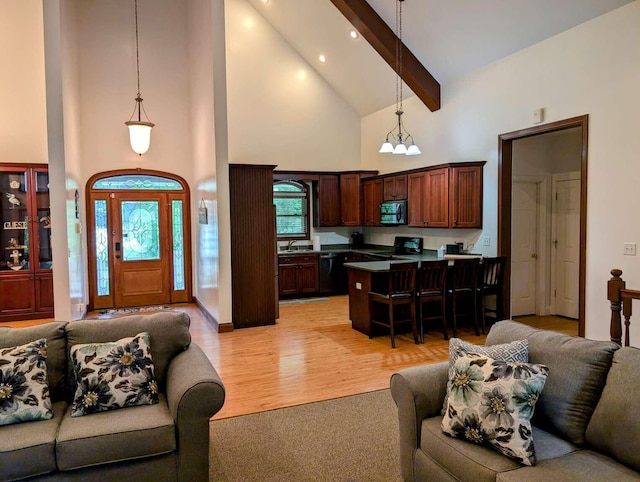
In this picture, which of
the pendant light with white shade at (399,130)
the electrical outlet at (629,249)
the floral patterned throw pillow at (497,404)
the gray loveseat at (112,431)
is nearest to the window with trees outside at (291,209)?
the pendant light with white shade at (399,130)

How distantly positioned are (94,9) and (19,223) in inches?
146

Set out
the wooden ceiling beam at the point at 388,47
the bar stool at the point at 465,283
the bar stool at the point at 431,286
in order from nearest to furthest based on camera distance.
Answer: the bar stool at the point at 431,286
the bar stool at the point at 465,283
the wooden ceiling beam at the point at 388,47

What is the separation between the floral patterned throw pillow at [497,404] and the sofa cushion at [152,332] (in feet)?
5.59

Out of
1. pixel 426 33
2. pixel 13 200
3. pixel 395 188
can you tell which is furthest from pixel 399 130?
pixel 13 200

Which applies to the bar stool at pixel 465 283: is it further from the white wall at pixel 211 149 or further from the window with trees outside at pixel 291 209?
the window with trees outside at pixel 291 209

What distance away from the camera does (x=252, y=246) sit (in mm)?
6160

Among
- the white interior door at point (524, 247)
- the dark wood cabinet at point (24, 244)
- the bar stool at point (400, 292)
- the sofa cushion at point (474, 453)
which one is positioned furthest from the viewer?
the dark wood cabinet at point (24, 244)

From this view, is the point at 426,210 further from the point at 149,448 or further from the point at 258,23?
the point at 149,448

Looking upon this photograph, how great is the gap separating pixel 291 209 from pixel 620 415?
759cm

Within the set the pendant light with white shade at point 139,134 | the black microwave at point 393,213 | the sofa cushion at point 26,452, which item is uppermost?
the pendant light with white shade at point 139,134

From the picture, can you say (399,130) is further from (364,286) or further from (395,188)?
(364,286)

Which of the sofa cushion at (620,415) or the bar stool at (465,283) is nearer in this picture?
the sofa cushion at (620,415)

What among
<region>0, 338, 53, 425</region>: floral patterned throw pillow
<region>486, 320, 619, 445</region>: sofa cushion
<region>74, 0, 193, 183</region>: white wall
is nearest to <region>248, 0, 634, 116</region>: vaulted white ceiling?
<region>74, 0, 193, 183</region>: white wall

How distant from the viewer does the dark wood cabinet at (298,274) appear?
824cm
